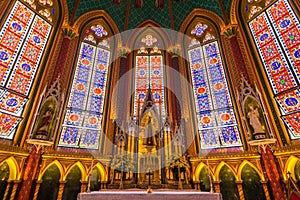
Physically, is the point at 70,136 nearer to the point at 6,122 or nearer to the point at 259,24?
the point at 6,122

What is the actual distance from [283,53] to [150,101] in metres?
6.75

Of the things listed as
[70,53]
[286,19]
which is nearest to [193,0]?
[286,19]

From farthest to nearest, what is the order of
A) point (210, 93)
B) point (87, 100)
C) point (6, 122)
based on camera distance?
point (210, 93) → point (87, 100) → point (6, 122)

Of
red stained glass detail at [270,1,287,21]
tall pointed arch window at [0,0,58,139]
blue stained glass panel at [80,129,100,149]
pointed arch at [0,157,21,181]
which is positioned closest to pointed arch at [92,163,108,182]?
blue stained glass panel at [80,129,100,149]

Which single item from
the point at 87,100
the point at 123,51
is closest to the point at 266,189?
the point at 87,100

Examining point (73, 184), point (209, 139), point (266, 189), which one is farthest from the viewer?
point (209, 139)

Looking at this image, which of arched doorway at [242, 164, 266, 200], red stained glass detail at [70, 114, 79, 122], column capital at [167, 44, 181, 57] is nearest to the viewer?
arched doorway at [242, 164, 266, 200]

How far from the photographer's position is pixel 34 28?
396 inches

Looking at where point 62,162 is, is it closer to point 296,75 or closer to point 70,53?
point 70,53

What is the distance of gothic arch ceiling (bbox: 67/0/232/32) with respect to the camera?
12266 millimetres

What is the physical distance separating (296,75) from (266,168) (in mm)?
4248

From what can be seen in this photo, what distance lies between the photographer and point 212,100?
1074 centimetres

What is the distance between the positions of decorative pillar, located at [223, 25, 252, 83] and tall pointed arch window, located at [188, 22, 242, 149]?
3.26 feet

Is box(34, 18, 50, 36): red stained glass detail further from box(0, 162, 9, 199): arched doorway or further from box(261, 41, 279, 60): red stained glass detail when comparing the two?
box(261, 41, 279, 60): red stained glass detail
